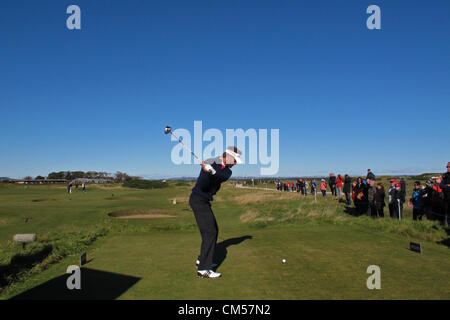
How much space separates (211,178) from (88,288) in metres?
2.99

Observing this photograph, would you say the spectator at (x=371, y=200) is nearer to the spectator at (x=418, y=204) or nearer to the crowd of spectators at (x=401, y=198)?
the crowd of spectators at (x=401, y=198)

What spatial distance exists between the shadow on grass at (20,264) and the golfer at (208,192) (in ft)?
12.5

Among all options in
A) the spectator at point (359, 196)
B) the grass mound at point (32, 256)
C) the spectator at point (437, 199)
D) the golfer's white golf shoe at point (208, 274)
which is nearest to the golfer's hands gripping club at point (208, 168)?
the golfer's white golf shoe at point (208, 274)

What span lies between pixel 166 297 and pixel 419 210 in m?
14.3

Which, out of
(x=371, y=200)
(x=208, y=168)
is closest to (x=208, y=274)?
(x=208, y=168)

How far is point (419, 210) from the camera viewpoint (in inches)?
598

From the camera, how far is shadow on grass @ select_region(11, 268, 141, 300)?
5176 mm

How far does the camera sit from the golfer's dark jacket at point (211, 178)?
6594 mm

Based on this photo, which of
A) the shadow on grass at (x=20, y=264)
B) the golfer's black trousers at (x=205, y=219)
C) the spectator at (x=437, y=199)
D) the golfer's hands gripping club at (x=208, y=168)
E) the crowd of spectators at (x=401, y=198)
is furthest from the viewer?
the spectator at (x=437, y=199)

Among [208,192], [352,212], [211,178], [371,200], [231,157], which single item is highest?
[231,157]

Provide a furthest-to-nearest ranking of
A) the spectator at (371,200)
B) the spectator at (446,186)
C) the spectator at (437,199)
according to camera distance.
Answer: the spectator at (371,200) → the spectator at (437,199) → the spectator at (446,186)

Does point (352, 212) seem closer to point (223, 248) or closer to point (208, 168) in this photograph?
point (223, 248)

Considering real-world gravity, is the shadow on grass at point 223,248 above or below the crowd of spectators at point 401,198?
below

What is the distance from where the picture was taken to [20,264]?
7.66 meters
